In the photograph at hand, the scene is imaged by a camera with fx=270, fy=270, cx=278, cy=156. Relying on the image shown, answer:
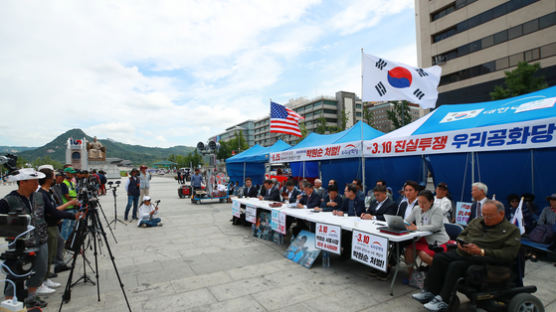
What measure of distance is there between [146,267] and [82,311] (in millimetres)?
1562

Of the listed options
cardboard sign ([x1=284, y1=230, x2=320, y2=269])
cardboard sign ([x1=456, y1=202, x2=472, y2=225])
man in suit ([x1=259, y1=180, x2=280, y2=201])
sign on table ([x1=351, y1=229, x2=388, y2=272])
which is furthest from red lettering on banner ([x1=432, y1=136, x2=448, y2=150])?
man in suit ([x1=259, y1=180, x2=280, y2=201])

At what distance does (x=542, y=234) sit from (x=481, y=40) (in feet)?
95.2

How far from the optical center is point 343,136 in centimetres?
1002

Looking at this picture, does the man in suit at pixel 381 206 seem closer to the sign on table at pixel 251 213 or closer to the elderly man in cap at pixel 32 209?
the sign on table at pixel 251 213

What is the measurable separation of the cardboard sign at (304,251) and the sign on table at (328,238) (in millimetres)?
248

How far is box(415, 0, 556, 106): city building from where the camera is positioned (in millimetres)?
22203

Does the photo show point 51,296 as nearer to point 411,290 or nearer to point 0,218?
point 0,218

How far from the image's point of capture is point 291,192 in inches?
314

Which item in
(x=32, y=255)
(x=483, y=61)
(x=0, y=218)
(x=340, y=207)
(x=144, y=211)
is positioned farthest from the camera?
(x=483, y=61)

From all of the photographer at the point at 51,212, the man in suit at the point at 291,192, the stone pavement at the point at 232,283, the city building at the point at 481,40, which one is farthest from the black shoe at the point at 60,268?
the city building at the point at 481,40

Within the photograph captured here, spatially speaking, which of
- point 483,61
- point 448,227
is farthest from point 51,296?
point 483,61

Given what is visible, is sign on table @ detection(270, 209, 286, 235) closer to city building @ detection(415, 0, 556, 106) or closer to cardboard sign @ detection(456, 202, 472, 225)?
cardboard sign @ detection(456, 202, 472, 225)

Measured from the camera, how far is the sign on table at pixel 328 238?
440 centimetres

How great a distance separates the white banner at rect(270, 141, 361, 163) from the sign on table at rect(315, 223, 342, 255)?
3.67 metres
